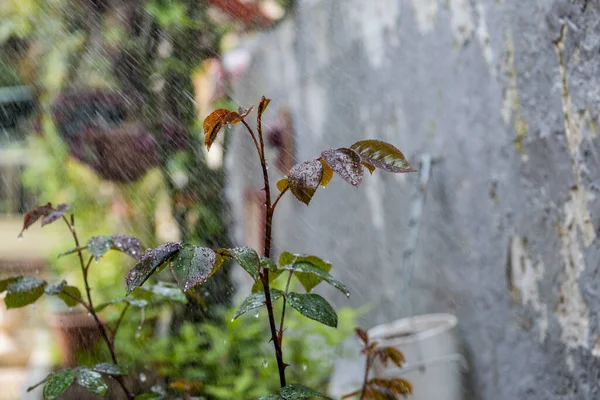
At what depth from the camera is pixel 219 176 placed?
3.75 m

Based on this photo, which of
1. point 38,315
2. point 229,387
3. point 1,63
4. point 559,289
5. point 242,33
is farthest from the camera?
point 1,63

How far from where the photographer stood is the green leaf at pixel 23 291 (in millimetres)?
1146

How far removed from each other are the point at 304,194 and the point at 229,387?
2157mm

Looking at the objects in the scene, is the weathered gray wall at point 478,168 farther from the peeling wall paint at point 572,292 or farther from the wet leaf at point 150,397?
the wet leaf at point 150,397

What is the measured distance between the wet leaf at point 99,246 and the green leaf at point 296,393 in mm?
342

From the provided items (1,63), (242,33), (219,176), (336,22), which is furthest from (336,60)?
(1,63)

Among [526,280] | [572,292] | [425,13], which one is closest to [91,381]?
[572,292]

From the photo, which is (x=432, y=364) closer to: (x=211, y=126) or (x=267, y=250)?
(x=267, y=250)

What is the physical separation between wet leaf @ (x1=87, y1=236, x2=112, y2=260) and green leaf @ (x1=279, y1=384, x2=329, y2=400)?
1.12 feet

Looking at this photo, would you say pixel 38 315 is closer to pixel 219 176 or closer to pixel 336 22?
pixel 219 176

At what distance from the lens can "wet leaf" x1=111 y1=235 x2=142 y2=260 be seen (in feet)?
3.79

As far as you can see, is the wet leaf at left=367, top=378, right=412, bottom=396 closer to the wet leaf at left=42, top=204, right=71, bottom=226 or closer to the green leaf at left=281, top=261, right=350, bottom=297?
the green leaf at left=281, top=261, right=350, bottom=297

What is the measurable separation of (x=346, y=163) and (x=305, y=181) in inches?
2.2

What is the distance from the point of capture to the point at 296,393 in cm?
96
